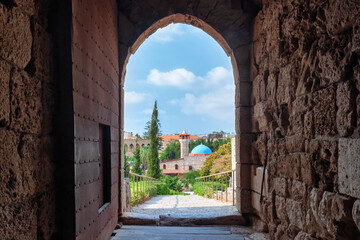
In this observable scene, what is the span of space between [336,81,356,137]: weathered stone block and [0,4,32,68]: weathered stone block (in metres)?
2.06

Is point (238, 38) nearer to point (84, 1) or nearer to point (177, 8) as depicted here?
point (177, 8)

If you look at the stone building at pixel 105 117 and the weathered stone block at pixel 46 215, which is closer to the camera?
the stone building at pixel 105 117

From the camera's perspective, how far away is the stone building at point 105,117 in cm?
158

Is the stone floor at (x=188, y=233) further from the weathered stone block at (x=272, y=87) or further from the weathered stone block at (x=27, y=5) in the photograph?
the weathered stone block at (x=27, y=5)

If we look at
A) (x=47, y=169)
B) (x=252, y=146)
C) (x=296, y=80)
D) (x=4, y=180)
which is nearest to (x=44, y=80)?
(x=47, y=169)

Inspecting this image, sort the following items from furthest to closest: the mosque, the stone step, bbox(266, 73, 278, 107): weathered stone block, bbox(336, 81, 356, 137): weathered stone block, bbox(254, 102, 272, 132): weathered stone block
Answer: the mosque, the stone step, bbox(254, 102, 272, 132): weathered stone block, bbox(266, 73, 278, 107): weathered stone block, bbox(336, 81, 356, 137): weathered stone block

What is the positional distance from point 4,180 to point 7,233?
29 centimetres

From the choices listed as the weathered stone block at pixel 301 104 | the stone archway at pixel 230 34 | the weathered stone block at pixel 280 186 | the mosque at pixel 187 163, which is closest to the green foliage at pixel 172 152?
the mosque at pixel 187 163

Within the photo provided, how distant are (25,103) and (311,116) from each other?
214 cm

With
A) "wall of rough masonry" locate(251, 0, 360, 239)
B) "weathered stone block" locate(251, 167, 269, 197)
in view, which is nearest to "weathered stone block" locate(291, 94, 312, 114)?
"wall of rough masonry" locate(251, 0, 360, 239)

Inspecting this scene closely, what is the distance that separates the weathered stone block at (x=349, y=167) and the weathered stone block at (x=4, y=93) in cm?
204

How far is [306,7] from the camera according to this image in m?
2.26

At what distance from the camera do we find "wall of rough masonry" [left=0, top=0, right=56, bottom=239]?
1.46 meters

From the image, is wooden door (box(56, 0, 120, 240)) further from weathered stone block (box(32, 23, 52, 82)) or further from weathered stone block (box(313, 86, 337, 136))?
weathered stone block (box(313, 86, 337, 136))
